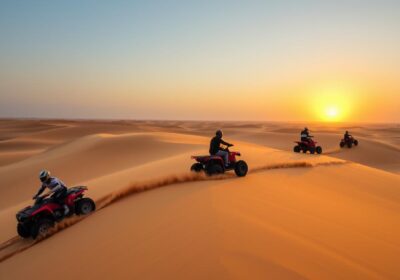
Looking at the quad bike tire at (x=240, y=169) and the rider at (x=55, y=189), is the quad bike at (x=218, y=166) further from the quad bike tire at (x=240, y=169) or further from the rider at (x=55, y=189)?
the rider at (x=55, y=189)

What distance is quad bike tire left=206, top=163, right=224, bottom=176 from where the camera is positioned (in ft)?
32.0

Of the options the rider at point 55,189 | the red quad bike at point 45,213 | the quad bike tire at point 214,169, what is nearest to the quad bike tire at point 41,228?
the red quad bike at point 45,213

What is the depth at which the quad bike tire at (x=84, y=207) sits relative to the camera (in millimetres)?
7281

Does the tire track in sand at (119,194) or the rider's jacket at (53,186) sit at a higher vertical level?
the rider's jacket at (53,186)

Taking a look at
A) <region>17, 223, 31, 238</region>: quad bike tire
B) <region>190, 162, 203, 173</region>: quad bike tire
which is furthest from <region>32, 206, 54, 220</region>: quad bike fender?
<region>190, 162, 203, 173</region>: quad bike tire

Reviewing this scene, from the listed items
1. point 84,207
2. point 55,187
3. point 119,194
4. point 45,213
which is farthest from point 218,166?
point 45,213

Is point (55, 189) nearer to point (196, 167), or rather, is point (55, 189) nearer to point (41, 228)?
point (41, 228)

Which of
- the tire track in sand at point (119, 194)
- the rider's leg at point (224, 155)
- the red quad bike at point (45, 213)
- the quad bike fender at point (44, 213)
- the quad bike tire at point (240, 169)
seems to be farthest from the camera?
the rider's leg at point (224, 155)

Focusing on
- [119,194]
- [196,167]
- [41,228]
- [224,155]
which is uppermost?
[224,155]

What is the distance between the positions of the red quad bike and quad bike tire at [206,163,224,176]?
11.7 feet

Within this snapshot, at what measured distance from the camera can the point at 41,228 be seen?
6.59m

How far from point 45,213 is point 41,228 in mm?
463

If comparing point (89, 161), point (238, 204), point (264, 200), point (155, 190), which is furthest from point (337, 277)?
point (89, 161)

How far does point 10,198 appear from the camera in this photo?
51.5ft
